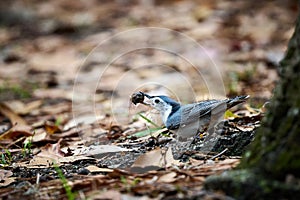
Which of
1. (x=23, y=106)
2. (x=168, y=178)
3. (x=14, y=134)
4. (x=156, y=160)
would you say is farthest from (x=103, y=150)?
(x=23, y=106)

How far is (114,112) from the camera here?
484 centimetres

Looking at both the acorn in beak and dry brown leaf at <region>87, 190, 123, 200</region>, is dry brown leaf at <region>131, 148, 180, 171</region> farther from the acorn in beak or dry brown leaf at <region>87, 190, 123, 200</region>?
the acorn in beak

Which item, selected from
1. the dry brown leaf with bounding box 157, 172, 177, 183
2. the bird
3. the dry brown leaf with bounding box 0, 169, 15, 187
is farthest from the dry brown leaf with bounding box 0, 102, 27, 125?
the dry brown leaf with bounding box 157, 172, 177, 183

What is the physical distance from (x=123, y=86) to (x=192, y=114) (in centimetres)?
326

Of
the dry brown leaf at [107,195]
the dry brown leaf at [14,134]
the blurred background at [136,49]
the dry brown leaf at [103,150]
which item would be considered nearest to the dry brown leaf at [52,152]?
the dry brown leaf at [103,150]

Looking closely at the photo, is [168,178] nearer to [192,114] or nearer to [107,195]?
[107,195]

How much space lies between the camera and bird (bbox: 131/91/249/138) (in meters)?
2.95

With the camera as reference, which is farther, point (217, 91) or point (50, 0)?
point (50, 0)

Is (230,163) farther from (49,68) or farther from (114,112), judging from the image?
(49,68)

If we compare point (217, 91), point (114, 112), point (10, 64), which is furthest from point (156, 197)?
point (10, 64)

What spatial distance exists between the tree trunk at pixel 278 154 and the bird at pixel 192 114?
887 mm

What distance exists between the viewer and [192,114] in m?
2.97

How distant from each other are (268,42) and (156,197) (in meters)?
5.69

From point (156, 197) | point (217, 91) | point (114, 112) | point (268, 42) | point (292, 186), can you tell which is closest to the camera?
point (292, 186)
